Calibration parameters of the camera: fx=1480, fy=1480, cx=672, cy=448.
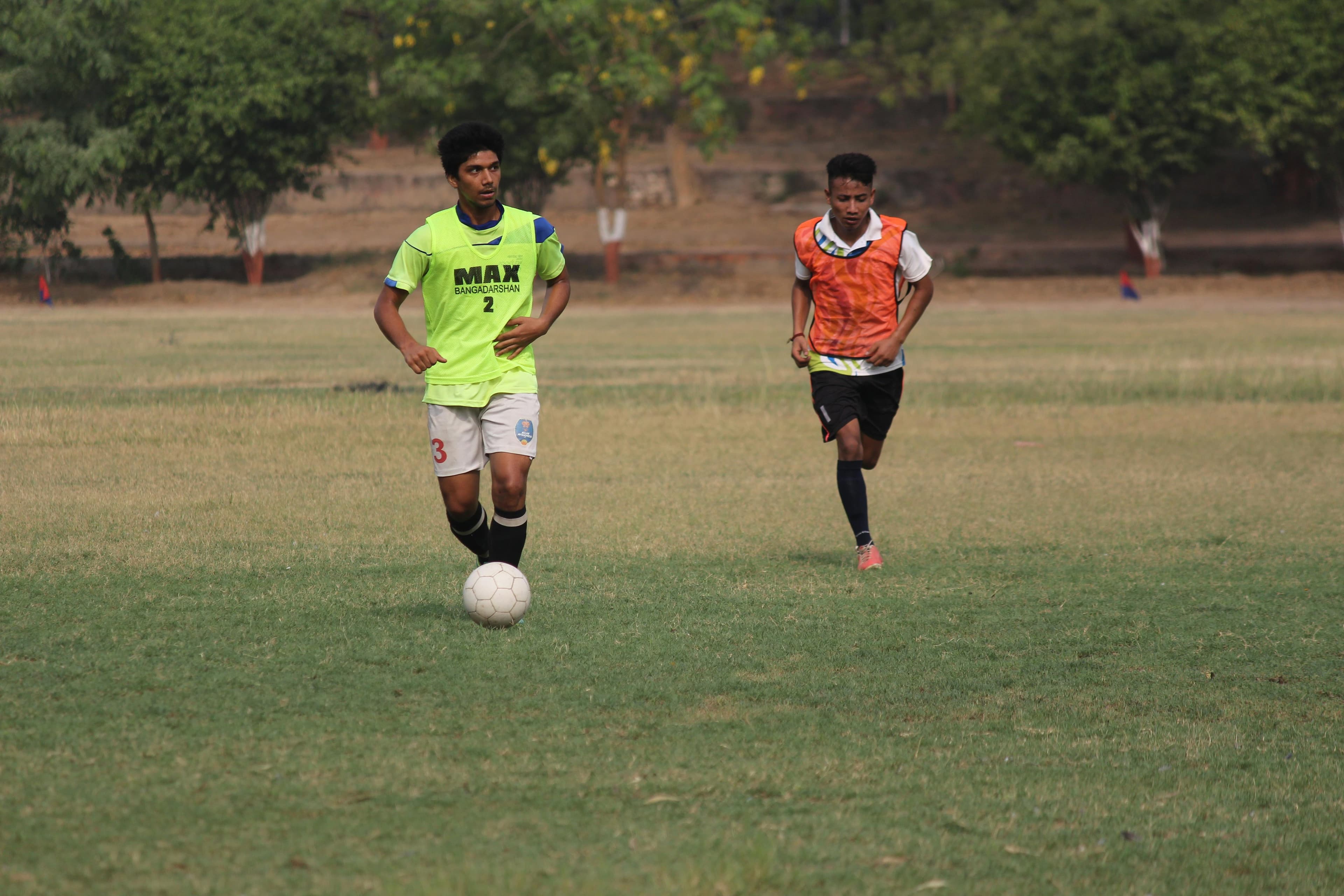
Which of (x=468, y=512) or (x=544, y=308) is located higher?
(x=544, y=308)

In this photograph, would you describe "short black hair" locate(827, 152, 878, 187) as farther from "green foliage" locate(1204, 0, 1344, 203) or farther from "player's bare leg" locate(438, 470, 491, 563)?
"green foliage" locate(1204, 0, 1344, 203)

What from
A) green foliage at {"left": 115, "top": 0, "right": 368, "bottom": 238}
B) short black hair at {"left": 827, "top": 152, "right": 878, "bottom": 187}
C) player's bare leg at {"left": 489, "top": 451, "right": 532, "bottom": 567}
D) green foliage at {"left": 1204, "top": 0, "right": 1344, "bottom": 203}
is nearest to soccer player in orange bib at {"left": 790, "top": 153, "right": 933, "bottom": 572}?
short black hair at {"left": 827, "top": 152, "right": 878, "bottom": 187}

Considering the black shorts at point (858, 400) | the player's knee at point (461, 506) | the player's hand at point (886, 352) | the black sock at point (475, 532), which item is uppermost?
the player's hand at point (886, 352)

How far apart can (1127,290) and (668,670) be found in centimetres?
3271

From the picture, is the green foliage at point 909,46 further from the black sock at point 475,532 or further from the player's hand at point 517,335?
the player's hand at point 517,335

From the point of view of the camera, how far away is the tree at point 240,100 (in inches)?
1500

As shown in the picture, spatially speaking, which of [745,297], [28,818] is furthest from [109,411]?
[745,297]

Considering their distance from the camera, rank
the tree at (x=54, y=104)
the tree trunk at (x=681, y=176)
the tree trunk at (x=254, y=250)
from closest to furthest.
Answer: the tree at (x=54, y=104), the tree trunk at (x=254, y=250), the tree trunk at (x=681, y=176)

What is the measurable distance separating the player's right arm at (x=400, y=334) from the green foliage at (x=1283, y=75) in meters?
35.4

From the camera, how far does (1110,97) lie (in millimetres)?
40312

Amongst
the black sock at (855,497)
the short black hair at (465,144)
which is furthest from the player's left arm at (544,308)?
the black sock at (855,497)

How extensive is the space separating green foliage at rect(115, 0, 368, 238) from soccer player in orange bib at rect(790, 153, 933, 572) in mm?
32505

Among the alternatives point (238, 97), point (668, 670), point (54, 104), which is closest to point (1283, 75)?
point (238, 97)

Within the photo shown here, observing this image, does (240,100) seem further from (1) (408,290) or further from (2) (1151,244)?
(1) (408,290)
